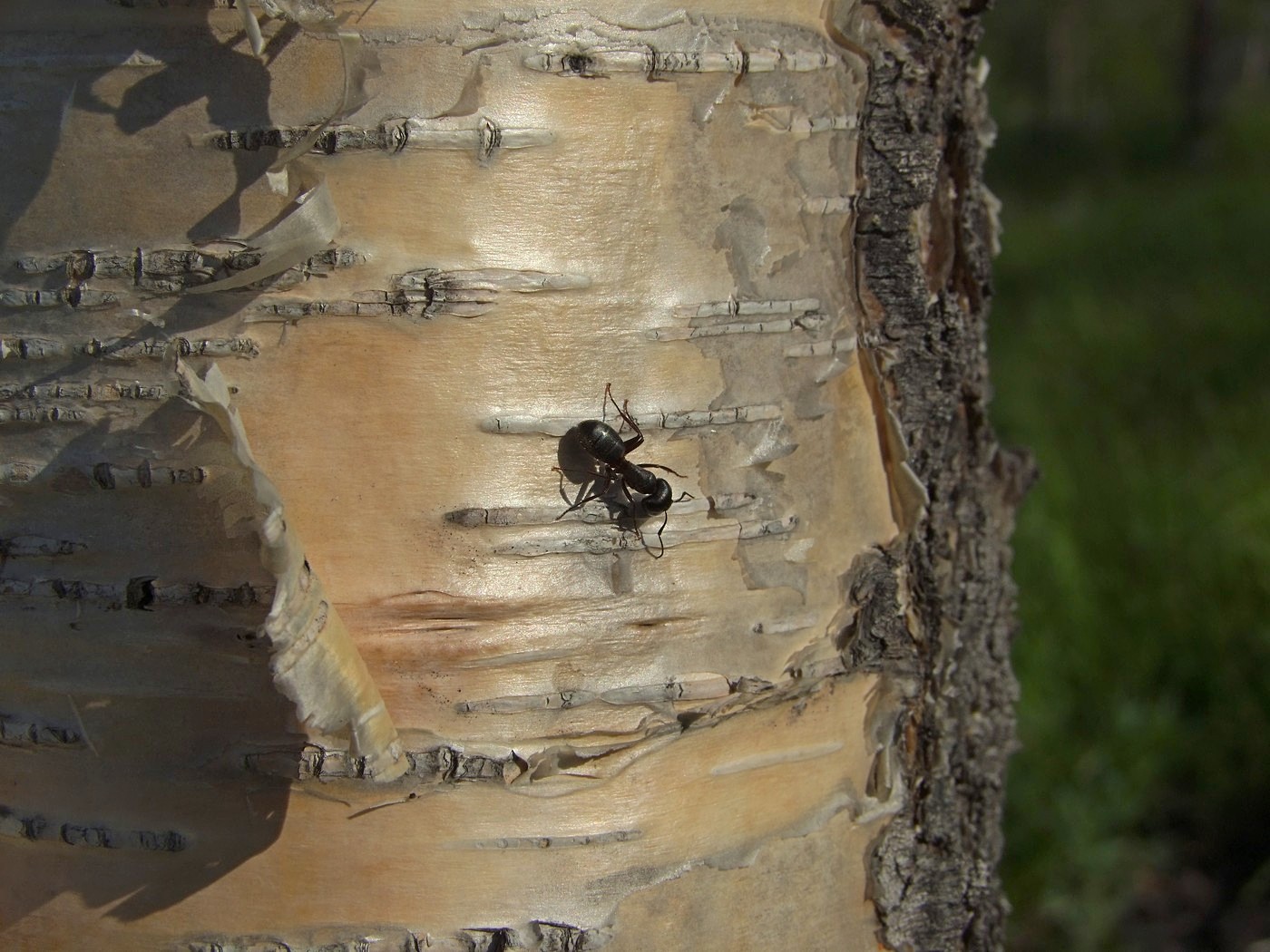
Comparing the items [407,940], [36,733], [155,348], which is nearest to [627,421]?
[155,348]

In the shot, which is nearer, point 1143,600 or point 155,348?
point 155,348

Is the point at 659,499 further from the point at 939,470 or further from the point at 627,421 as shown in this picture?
the point at 939,470

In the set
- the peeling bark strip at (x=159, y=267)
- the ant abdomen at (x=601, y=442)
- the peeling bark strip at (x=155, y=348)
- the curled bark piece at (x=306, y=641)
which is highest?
the peeling bark strip at (x=159, y=267)

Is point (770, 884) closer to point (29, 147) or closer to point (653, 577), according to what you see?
point (653, 577)

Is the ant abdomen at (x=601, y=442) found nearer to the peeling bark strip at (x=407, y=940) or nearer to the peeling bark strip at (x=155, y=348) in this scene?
the peeling bark strip at (x=155, y=348)

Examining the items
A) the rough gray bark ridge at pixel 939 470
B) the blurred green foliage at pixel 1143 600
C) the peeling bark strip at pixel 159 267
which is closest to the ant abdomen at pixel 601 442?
the peeling bark strip at pixel 159 267

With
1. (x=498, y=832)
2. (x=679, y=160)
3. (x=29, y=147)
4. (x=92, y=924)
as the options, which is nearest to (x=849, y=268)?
(x=679, y=160)
